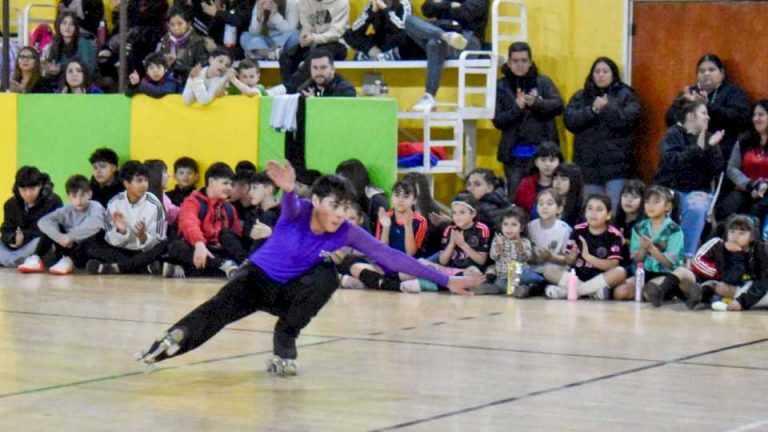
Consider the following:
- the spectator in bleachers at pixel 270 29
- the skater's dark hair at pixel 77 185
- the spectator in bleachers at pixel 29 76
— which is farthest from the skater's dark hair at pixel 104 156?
the spectator in bleachers at pixel 270 29

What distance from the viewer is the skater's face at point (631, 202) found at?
11.9 metres

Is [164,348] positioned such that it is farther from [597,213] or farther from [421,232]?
[421,232]

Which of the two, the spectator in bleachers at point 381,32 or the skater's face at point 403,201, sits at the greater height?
the spectator in bleachers at point 381,32

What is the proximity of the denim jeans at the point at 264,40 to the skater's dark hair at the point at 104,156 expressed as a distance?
7.87ft

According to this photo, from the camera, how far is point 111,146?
1439cm

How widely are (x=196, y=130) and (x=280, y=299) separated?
21.1ft

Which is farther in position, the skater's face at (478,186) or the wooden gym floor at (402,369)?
the skater's face at (478,186)

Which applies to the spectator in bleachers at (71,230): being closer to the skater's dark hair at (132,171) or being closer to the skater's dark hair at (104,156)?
the skater's dark hair at (132,171)

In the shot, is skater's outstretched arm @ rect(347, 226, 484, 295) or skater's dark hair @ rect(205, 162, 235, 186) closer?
skater's outstretched arm @ rect(347, 226, 484, 295)

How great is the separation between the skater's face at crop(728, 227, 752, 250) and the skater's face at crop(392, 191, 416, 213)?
9.15 ft

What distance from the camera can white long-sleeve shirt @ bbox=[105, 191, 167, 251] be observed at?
13.2 m

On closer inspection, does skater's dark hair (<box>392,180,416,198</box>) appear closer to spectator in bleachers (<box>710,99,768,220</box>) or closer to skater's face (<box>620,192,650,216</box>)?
skater's face (<box>620,192,650,216</box>)

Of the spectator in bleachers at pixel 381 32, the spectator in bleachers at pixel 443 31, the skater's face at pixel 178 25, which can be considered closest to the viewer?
the spectator in bleachers at pixel 443 31

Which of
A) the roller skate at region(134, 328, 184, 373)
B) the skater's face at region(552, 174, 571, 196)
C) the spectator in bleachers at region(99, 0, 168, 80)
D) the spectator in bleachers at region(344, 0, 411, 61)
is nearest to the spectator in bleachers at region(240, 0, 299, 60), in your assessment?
the spectator in bleachers at region(344, 0, 411, 61)
